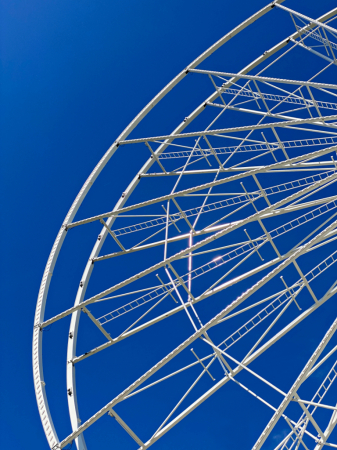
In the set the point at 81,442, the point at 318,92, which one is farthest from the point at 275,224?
the point at 81,442

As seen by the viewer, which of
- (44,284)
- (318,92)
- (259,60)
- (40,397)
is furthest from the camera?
(318,92)

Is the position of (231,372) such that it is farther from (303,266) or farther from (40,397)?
(303,266)

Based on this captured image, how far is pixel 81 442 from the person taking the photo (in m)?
13.6

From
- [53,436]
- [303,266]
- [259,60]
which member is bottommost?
[303,266]

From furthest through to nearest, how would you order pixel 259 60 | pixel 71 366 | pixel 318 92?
pixel 318 92 < pixel 259 60 < pixel 71 366

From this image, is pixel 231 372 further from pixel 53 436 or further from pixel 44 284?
pixel 44 284

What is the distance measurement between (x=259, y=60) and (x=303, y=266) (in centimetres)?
1571

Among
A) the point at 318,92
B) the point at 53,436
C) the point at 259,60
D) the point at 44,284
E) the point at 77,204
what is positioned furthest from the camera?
the point at 318,92

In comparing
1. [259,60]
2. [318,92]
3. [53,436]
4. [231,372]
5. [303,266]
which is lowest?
[303,266]

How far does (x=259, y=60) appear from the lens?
21766 mm

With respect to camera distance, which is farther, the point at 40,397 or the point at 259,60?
the point at 259,60

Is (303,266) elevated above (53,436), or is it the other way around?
(53,436)

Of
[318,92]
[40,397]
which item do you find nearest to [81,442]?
[40,397]

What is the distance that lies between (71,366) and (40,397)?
7.74ft
